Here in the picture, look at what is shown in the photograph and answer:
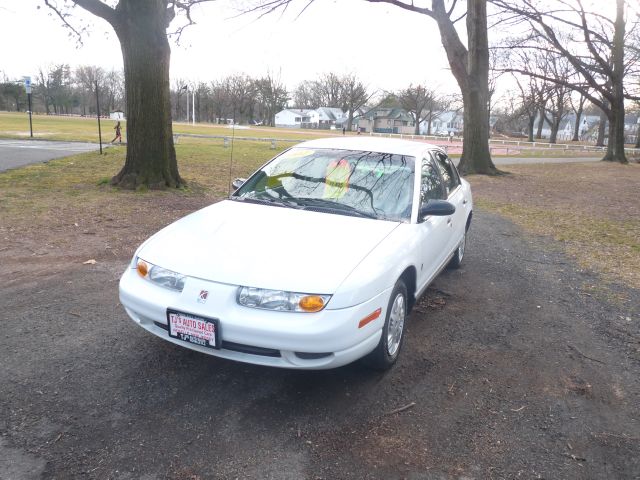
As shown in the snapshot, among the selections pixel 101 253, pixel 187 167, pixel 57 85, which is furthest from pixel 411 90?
pixel 101 253

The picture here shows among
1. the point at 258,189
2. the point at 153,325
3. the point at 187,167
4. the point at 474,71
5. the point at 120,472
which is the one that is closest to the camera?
the point at 120,472

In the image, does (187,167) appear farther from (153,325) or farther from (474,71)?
(153,325)

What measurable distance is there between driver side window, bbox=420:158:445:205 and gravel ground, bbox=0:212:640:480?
1.09 metres

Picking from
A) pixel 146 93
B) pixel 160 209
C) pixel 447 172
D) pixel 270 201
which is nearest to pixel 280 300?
pixel 270 201

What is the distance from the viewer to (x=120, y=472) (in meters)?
2.40

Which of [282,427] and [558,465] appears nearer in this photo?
[558,465]

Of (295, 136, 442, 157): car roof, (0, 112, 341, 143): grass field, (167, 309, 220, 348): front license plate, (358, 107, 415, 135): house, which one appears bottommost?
(167, 309, 220, 348): front license plate

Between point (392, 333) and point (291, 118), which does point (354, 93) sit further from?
point (392, 333)

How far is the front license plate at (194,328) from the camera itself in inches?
112

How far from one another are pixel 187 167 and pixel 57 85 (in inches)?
A: 3813

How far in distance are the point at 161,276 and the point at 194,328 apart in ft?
1.61

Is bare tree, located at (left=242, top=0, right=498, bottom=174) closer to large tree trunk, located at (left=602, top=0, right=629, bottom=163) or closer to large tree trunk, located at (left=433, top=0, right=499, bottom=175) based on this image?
large tree trunk, located at (left=433, top=0, right=499, bottom=175)

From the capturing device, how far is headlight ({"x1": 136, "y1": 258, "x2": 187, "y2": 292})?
10.1ft

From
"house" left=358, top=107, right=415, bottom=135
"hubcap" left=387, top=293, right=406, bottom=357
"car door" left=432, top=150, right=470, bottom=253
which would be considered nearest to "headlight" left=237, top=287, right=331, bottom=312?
"hubcap" left=387, top=293, right=406, bottom=357
